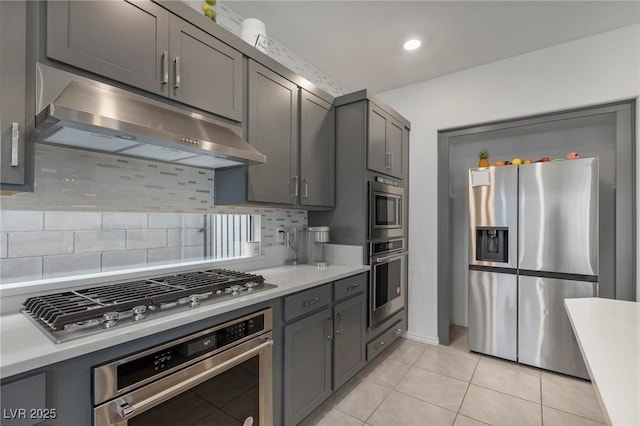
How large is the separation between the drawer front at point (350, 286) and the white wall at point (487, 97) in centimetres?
114

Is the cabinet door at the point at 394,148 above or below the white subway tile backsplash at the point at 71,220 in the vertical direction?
above

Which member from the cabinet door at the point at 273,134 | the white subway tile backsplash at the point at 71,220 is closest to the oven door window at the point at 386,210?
the cabinet door at the point at 273,134

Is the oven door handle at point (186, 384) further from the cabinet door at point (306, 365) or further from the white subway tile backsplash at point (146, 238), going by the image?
the white subway tile backsplash at point (146, 238)

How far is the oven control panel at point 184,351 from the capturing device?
1094 mm

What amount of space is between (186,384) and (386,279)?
79.1 inches

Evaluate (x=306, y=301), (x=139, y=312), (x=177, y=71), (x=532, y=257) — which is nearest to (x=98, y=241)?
(x=139, y=312)

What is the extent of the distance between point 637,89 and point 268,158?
2904mm

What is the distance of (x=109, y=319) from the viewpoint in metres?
1.12

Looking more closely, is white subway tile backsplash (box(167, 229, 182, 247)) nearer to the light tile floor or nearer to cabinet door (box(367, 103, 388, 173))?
the light tile floor

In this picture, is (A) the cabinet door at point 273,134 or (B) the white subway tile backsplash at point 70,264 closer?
(B) the white subway tile backsplash at point 70,264

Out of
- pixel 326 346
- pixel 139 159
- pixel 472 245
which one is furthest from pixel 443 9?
pixel 326 346

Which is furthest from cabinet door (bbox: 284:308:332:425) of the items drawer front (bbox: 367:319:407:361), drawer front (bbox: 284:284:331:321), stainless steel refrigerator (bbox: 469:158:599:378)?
stainless steel refrigerator (bbox: 469:158:599:378)

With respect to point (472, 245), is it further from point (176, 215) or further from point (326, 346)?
point (176, 215)

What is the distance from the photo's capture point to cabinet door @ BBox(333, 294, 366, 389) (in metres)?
2.18
